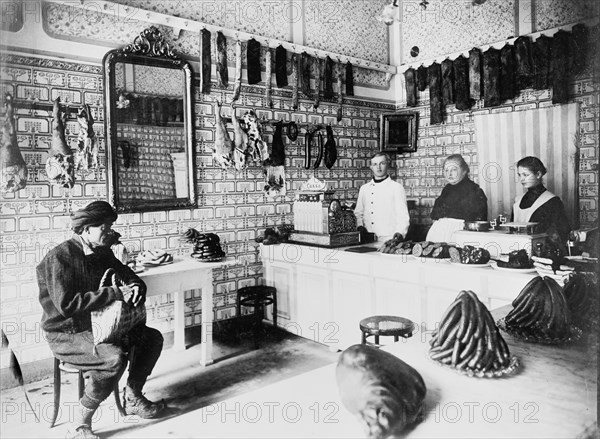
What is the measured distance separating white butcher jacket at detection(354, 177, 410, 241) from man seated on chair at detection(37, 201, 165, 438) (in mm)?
3429

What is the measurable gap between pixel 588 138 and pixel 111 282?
18.8 feet

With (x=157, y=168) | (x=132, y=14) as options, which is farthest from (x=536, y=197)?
(x=132, y=14)

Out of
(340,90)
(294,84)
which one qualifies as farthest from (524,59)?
(294,84)

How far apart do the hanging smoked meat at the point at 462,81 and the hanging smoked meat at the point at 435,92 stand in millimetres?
303

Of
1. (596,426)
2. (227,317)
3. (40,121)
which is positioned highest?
(40,121)

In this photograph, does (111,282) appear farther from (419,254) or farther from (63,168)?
(419,254)

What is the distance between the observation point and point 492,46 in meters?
6.39

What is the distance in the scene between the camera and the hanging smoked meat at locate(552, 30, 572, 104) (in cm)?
566

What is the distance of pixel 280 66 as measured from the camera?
239 inches

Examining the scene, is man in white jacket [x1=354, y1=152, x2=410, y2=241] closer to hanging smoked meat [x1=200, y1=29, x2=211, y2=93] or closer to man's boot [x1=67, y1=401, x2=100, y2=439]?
hanging smoked meat [x1=200, y1=29, x2=211, y2=93]

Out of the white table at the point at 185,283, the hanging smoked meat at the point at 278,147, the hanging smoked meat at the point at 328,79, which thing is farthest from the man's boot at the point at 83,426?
the hanging smoked meat at the point at 328,79

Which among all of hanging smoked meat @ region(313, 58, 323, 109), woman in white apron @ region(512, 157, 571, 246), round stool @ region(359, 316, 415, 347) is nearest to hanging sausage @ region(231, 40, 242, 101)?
hanging smoked meat @ region(313, 58, 323, 109)

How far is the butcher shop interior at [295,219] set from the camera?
176cm

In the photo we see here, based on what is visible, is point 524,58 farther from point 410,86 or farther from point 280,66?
point 280,66
